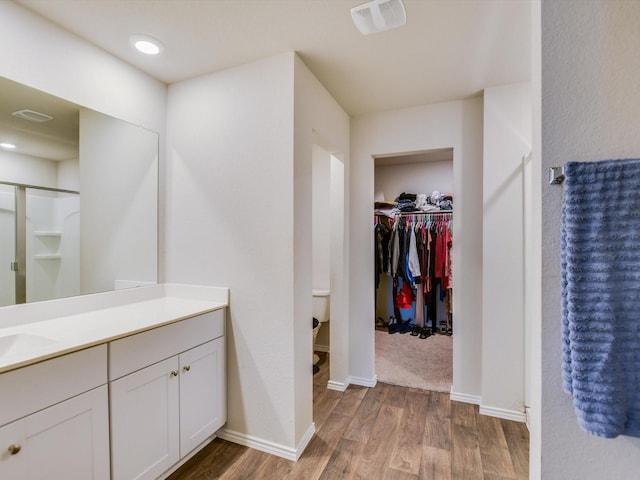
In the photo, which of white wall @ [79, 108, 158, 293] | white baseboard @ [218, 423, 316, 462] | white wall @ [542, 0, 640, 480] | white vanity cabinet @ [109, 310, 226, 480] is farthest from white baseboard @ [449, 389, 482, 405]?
white wall @ [79, 108, 158, 293]

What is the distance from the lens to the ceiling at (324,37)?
1.42 m

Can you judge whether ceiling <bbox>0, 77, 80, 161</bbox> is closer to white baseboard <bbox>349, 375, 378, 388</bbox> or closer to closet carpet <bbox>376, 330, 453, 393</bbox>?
white baseboard <bbox>349, 375, 378, 388</bbox>

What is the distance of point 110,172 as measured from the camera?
186cm

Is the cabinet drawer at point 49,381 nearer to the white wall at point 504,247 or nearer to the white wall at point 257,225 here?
the white wall at point 257,225

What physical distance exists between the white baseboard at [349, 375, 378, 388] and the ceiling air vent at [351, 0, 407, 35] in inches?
101

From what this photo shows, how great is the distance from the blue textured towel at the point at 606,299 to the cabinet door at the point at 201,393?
1668 millimetres

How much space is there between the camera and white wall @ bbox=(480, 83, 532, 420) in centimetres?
213

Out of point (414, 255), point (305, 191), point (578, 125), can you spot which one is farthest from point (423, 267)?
point (578, 125)

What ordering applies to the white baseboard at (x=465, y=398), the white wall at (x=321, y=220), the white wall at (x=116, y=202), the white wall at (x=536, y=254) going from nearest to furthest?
the white wall at (x=536, y=254) → the white wall at (x=116, y=202) → the white baseboard at (x=465, y=398) → the white wall at (x=321, y=220)

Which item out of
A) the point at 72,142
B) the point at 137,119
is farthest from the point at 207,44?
the point at 72,142

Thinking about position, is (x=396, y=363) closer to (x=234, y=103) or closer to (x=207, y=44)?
(x=234, y=103)

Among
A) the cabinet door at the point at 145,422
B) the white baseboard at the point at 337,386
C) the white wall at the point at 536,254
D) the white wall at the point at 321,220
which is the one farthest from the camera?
the white wall at the point at 321,220

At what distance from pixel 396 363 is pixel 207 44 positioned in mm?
3114

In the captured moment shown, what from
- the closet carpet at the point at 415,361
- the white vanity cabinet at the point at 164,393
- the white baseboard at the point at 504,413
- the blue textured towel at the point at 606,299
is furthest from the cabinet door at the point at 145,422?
the white baseboard at the point at 504,413
